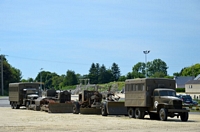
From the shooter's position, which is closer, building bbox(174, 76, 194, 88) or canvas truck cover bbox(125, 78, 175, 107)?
canvas truck cover bbox(125, 78, 175, 107)

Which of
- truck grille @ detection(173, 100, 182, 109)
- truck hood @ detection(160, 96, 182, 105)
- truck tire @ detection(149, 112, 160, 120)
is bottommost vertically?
truck tire @ detection(149, 112, 160, 120)

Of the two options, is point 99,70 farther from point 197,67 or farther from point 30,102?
point 30,102

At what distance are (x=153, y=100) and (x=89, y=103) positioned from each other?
9190 millimetres

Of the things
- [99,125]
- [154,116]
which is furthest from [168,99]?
[99,125]

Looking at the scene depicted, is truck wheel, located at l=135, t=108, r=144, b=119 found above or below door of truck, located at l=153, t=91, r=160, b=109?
below

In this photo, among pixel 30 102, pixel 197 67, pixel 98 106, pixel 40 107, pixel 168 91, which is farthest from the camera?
pixel 197 67

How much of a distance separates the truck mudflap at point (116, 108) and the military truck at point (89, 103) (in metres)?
2.49

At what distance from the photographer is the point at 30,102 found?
164ft

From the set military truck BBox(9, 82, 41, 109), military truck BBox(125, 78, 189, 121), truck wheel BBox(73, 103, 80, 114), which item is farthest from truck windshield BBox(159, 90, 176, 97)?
military truck BBox(9, 82, 41, 109)

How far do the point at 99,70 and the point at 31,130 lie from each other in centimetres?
17548

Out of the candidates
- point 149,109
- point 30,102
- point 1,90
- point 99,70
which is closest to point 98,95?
point 149,109

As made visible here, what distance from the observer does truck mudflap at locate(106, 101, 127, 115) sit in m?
36.2

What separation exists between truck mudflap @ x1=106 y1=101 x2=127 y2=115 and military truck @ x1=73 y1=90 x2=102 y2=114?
2489 mm

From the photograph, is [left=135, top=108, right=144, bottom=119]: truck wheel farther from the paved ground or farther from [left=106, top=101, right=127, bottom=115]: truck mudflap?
[left=106, top=101, right=127, bottom=115]: truck mudflap
